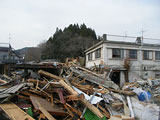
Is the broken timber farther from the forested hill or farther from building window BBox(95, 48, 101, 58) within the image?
the forested hill

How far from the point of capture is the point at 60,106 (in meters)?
6.00

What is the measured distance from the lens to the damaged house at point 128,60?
15.2 m

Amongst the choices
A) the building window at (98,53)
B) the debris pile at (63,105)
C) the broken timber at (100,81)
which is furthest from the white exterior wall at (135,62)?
the debris pile at (63,105)

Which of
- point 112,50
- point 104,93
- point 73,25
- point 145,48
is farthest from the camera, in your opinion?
point 73,25

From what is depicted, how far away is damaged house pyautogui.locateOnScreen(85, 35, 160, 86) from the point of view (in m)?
15.2

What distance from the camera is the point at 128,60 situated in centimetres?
1551

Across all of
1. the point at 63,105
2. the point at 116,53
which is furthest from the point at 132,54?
the point at 63,105

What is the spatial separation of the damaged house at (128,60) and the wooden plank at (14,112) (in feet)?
35.0

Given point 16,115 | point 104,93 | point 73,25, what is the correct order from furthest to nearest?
point 73,25, point 104,93, point 16,115

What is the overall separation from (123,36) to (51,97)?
13.6m

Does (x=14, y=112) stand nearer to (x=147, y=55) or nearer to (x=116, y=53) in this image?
(x=116, y=53)

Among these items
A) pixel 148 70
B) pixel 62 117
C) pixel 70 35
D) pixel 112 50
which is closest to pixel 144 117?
pixel 62 117

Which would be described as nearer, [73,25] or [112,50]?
[112,50]

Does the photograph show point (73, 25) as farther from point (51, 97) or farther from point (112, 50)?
point (51, 97)
